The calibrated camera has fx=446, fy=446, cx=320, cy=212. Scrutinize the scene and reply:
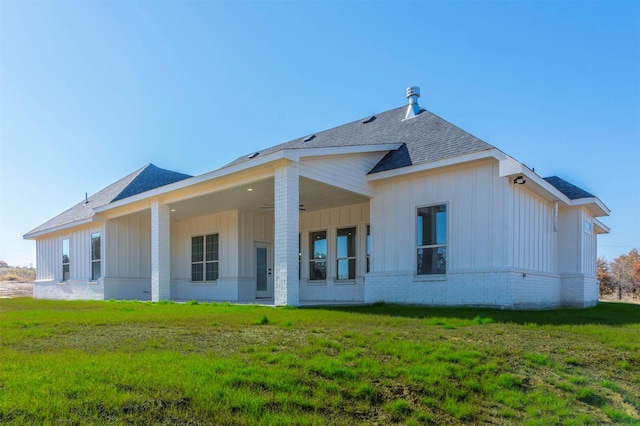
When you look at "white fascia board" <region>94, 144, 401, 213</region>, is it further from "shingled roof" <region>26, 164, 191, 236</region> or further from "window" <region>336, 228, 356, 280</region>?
"shingled roof" <region>26, 164, 191, 236</region>

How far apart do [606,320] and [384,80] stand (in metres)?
10.3

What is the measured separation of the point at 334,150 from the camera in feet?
36.6

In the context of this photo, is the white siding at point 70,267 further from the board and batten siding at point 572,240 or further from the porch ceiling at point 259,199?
the board and batten siding at point 572,240

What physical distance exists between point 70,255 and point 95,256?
96.3 inches

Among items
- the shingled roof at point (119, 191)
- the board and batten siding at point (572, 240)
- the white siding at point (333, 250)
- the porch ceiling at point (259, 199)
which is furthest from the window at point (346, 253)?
the shingled roof at point (119, 191)

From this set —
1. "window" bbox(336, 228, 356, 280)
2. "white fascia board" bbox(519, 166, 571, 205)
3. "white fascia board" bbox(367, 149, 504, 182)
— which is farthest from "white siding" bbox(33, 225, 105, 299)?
"white fascia board" bbox(519, 166, 571, 205)

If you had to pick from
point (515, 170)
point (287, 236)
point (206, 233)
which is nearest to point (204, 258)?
point (206, 233)

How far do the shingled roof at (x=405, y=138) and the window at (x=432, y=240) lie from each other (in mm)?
1331

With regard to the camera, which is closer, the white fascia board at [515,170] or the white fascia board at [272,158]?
the white fascia board at [515,170]

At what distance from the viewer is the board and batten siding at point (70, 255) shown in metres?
18.6

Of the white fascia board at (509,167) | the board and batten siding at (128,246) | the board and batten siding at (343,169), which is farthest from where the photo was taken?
the board and batten siding at (128,246)

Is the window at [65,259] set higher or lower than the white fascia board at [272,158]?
lower

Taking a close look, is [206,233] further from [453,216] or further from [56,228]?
[453,216]

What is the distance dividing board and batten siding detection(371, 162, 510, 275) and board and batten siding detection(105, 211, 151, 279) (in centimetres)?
1003
